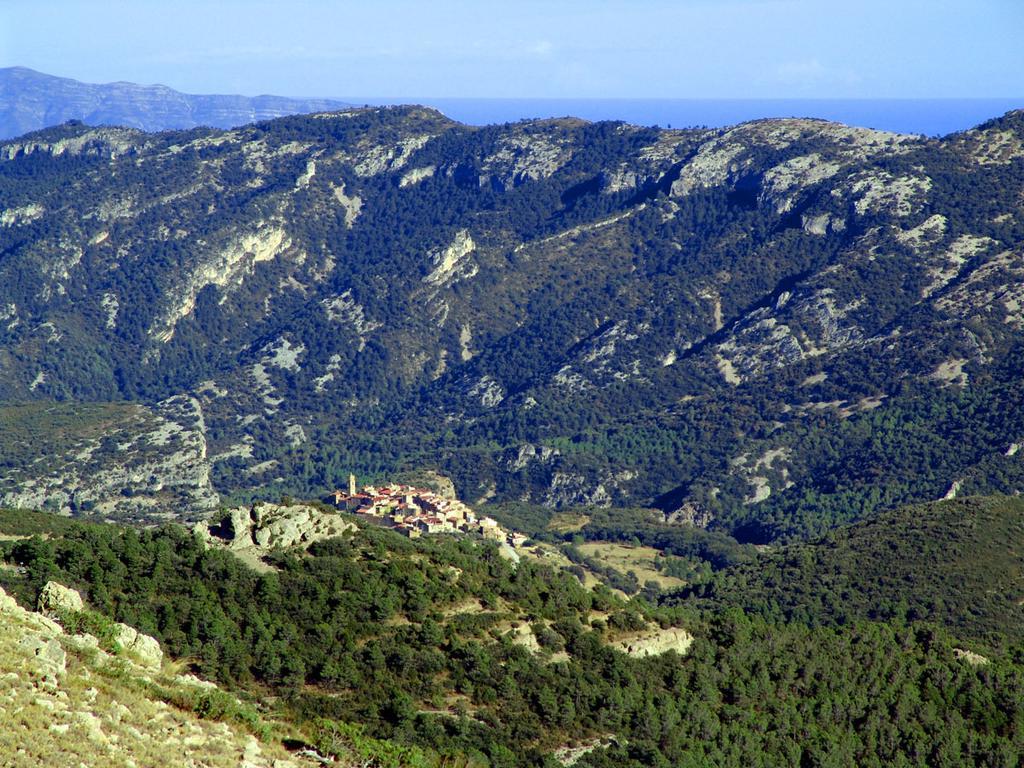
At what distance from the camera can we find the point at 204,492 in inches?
6009

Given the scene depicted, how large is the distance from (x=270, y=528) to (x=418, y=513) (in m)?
60.2

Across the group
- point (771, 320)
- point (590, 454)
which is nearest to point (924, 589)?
point (590, 454)

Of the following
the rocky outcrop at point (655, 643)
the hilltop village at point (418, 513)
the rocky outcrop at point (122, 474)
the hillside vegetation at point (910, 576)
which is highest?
the rocky outcrop at point (655, 643)

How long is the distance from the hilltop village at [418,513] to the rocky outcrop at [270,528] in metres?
44.2

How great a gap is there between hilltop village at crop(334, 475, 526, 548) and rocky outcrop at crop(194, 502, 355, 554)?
145 feet

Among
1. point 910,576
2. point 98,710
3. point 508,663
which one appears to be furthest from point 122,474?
point 98,710

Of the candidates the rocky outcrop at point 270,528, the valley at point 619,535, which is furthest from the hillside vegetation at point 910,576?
the rocky outcrop at point 270,528

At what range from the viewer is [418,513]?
126m

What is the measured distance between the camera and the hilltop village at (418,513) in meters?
119

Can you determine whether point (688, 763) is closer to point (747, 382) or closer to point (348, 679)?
point (348, 679)

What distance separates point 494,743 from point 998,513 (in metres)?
59.3

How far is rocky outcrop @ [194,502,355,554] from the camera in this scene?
213 ft

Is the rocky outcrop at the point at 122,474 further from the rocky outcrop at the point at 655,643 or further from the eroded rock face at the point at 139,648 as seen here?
the eroded rock face at the point at 139,648

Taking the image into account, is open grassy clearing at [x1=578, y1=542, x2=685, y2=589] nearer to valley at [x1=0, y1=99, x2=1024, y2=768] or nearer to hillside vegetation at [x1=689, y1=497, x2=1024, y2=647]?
valley at [x1=0, y1=99, x2=1024, y2=768]
